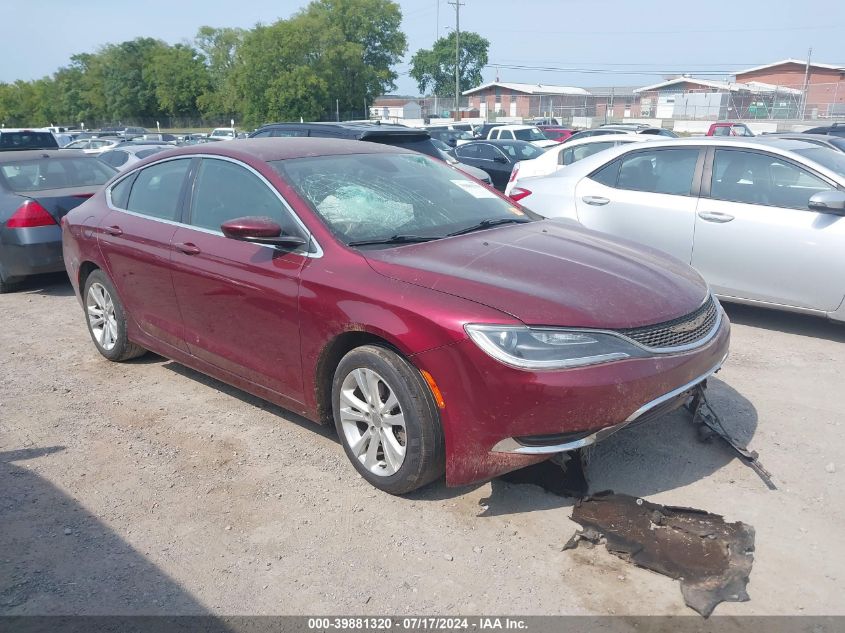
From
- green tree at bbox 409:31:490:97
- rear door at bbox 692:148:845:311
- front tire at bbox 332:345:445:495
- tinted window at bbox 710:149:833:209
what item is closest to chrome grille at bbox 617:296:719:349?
front tire at bbox 332:345:445:495

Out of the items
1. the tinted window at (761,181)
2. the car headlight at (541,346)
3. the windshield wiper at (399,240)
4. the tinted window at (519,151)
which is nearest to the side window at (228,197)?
the windshield wiper at (399,240)

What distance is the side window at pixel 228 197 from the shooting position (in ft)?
13.1

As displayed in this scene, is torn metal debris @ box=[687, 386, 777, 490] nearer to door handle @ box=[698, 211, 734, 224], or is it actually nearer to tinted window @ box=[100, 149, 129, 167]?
door handle @ box=[698, 211, 734, 224]

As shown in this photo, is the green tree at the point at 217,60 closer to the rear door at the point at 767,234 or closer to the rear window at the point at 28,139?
the rear window at the point at 28,139

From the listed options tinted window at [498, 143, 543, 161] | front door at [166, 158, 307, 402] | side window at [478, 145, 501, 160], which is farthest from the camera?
tinted window at [498, 143, 543, 161]

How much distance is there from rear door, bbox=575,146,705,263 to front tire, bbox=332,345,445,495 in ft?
11.7

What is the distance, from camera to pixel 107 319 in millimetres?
5484

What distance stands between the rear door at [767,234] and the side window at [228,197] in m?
3.76

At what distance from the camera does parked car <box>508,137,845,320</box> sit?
552 centimetres

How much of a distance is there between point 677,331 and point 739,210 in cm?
305

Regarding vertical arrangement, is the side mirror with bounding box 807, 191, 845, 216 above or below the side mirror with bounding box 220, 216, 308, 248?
below

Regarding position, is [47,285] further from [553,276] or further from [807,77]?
[807,77]

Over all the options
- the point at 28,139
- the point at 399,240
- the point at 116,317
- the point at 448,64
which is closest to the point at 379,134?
the point at 116,317

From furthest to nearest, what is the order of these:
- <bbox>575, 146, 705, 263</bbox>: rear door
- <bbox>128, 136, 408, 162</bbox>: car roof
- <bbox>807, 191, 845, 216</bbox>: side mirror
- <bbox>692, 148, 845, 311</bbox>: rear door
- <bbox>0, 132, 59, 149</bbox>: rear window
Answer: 1. <bbox>0, 132, 59, 149</bbox>: rear window
2. <bbox>575, 146, 705, 263</bbox>: rear door
3. <bbox>692, 148, 845, 311</bbox>: rear door
4. <bbox>807, 191, 845, 216</bbox>: side mirror
5. <bbox>128, 136, 408, 162</bbox>: car roof
